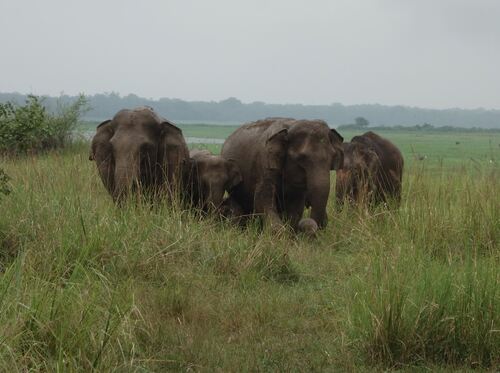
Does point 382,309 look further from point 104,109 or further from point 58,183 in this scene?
point 104,109

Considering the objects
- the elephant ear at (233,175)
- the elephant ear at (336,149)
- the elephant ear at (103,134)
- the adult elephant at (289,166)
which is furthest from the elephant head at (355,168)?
the elephant ear at (103,134)

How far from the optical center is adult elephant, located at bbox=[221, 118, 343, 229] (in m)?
8.93

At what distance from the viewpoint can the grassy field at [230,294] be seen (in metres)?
4.66

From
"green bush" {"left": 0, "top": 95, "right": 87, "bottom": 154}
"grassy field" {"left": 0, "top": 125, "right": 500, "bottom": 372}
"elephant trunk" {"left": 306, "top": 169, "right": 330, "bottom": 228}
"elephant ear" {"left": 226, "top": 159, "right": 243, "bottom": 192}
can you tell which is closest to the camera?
"grassy field" {"left": 0, "top": 125, "right": 500, "bottom": 372}

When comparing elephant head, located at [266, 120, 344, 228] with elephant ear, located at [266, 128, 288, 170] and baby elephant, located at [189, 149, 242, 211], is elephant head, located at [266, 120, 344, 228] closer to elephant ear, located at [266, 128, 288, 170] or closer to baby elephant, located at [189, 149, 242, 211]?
elephant ear, located at [266, 128, 288, 170]

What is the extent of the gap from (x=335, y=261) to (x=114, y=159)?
10.2 feet

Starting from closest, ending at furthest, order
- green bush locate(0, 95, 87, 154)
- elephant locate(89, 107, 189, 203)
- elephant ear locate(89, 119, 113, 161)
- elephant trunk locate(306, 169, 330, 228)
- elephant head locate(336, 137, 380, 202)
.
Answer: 1. elephant trunk locate(306, 169, 330, 228)
2. elephant locate(89, 107, 189, 203)
3. elephant ear locate(89, 119, 113, 161)
4. elephant head locate(336, 137, 380, 202)
5. green bush locate(0, 95, 87, 154)

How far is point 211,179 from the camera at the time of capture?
9727 mm

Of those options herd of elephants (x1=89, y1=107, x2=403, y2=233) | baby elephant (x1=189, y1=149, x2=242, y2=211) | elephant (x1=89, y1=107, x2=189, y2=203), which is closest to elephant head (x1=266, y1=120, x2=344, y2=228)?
herd of elephants (x1=89, y1=107, x2=403, y2=233)

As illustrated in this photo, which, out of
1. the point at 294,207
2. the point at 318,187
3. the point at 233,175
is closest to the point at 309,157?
the point at 318,187

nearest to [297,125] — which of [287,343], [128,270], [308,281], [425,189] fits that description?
[425,189]

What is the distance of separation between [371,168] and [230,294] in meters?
5.33

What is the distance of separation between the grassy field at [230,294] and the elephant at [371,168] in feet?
9.40

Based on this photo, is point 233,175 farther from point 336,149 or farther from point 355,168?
point 355,168
